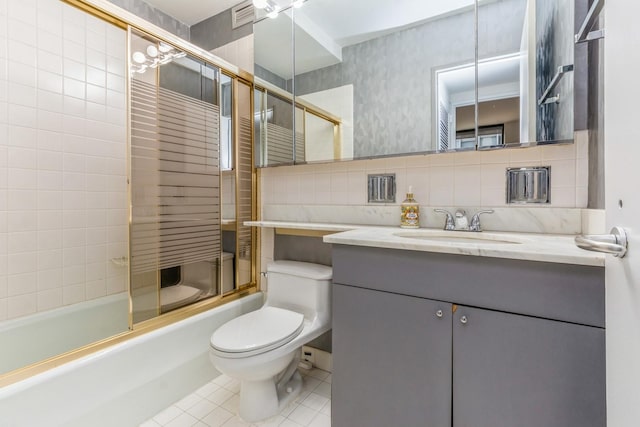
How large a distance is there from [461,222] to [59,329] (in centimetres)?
230

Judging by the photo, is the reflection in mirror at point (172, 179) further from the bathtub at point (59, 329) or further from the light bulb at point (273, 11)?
the light bulb at point (273, 11)

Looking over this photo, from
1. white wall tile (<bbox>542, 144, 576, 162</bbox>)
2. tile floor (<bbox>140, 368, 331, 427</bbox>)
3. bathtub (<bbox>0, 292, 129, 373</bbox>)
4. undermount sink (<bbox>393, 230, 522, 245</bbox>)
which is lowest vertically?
tile floor (<bbox>140, 368, 331, 427</bbox>)

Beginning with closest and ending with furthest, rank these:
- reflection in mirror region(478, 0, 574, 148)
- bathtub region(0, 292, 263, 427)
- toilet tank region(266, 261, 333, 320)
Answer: bathtub region(0, 292, 263, 427), reflection in mirror region(478, 0, 574, 148), toilet tank region(266, 261, 333, 320)

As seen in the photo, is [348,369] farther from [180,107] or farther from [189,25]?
[189,25]

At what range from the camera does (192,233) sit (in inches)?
67.6

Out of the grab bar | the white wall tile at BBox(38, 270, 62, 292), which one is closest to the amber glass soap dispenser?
the grab bar

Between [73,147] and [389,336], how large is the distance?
2160 mm

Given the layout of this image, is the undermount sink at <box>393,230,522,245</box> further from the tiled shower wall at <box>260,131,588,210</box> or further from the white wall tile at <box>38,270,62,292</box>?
the white wall tile at <box>38,270,62,292</box>

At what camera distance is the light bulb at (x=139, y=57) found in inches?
57.2

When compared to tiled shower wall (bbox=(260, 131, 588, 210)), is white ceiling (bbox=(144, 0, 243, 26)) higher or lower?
higher

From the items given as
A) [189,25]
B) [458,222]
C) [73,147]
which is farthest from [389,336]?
[189,25]

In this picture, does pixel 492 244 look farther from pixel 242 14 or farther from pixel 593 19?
pixel 242 14

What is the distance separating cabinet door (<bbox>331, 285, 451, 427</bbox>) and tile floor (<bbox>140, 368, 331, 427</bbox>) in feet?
1.02

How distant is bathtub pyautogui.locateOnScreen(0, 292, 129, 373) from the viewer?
4.95 feet
